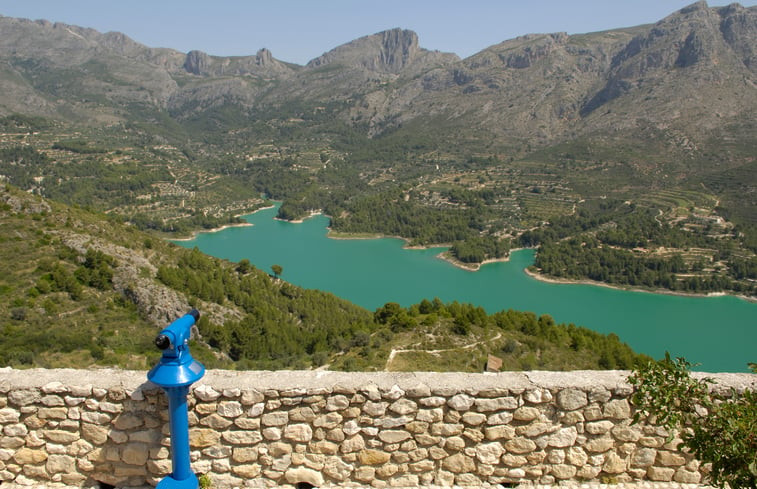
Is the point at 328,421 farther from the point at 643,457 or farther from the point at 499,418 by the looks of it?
the point at 643,457

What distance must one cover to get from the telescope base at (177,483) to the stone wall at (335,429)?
0.15 metres

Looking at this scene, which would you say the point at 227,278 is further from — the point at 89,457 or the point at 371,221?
the point at 371,221

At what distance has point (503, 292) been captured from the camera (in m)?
54.2

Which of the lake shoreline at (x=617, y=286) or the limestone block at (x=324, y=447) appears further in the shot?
the lake shoreline at (x=617, y=286)

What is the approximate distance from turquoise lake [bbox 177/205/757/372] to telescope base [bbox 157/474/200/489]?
3912cm

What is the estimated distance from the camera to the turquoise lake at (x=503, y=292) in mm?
42250

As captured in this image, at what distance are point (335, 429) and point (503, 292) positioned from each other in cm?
5283

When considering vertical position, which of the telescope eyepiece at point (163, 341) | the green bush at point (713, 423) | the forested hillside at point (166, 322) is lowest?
the forested hillside at point (166, 322)

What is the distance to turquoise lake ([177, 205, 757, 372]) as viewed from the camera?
4225cm

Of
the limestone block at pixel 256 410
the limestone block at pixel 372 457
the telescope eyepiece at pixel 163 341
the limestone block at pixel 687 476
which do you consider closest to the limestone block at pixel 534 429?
the limestone block at pixel 372 457

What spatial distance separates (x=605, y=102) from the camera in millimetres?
120500

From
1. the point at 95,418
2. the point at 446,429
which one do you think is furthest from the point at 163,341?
the point at 446,429

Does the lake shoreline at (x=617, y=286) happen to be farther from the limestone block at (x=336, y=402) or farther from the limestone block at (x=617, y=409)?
the limestone block at (x=336, y=402)

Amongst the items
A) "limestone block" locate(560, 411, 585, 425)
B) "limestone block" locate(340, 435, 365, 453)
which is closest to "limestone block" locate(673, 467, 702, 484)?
"limestone block" locate(560, 411, 585, 425)
